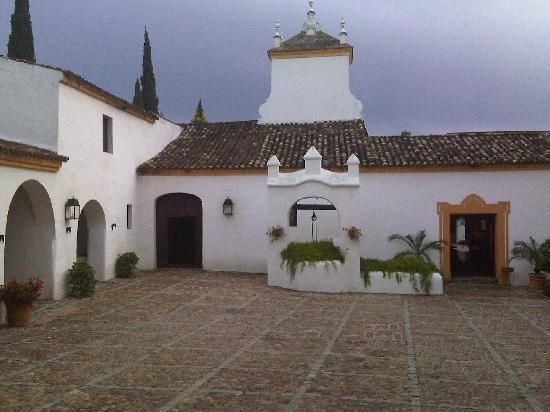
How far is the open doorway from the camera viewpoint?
61.4 feet

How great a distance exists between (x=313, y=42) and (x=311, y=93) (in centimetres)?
262

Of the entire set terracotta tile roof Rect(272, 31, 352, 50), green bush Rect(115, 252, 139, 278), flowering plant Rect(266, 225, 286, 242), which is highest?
terracotta tile roof Rect(272, 31, 352, 50)

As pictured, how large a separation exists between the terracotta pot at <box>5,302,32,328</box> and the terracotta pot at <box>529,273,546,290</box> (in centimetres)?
1376

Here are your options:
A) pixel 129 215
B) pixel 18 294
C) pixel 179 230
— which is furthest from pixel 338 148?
pixel 18 294

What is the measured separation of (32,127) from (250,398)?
991 centimetres

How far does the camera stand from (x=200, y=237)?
19.1 metres

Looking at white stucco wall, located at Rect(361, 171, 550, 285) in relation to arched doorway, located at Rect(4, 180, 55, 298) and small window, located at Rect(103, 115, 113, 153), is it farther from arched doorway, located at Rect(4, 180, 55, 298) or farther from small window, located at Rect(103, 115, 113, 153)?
arched doorway, located at Rect(4, 180, 55, 298)

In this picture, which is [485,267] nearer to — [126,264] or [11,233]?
[126,264]

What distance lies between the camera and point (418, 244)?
17.1 m

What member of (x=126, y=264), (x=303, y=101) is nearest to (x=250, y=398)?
(x=126, y=264)

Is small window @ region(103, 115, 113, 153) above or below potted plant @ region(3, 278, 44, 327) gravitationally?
above

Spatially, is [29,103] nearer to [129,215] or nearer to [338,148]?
[129,215]

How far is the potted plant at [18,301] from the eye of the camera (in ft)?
33.8

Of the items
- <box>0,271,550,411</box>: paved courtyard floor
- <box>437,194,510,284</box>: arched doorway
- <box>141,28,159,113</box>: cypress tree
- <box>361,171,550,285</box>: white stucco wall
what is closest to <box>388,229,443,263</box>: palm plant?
<box>361,171,550,285</box>: white stucco wall
